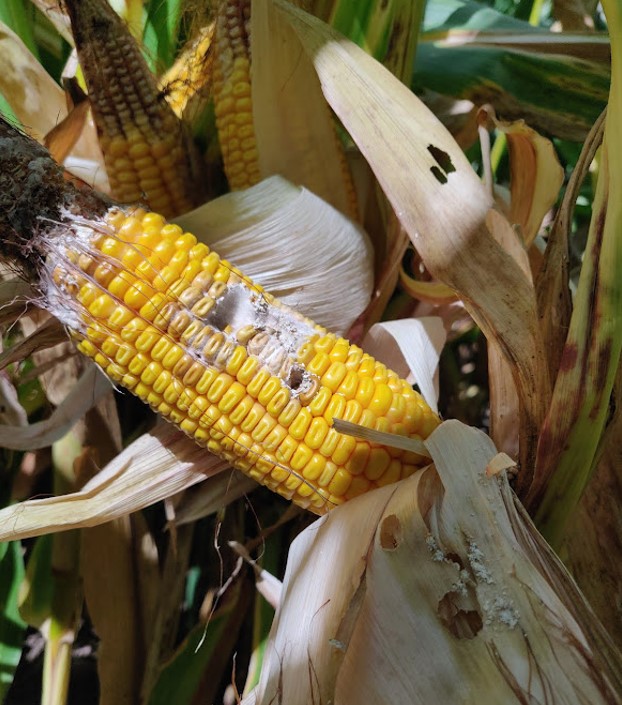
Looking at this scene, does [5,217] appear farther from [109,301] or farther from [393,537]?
[393,537]

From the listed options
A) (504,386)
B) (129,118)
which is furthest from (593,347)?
(129,118)

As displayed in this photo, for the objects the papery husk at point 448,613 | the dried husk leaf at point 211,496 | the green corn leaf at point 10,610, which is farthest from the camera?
the green corn leaf at point 10,610

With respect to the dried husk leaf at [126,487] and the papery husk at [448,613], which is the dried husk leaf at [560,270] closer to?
the papery husk at [448,613]

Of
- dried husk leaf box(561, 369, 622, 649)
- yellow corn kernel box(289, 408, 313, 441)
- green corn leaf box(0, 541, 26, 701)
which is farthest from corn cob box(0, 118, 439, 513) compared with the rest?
green corn leaf box(0, 541, 26, 701)

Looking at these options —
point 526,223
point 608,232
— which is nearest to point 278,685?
point 608,232

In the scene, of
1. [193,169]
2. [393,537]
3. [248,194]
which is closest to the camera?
[393,537]

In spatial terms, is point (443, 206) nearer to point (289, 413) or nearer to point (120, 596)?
A: point (289, 413)

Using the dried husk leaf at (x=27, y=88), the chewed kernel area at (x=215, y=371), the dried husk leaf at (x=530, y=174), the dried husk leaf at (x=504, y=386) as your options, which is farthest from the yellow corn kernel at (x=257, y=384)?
the dried husk leaf at (x=27, y=88)
